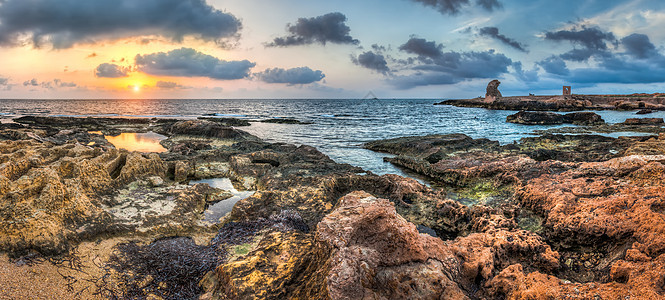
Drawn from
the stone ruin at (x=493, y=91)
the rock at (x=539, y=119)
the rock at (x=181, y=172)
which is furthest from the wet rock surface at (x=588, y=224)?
the stone ruin at (x=493, y=91)

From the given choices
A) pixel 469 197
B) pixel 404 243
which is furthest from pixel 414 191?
pixel 404 243

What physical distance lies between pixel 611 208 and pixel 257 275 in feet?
15.7

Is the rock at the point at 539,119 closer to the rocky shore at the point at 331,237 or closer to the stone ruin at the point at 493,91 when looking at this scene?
the rocky shore at the point at 331,237

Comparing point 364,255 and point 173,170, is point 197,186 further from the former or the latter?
point 364,255

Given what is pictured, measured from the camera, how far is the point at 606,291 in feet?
9.01

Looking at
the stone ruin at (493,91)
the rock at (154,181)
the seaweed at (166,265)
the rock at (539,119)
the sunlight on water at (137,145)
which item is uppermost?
the stone ruin at (493,91)

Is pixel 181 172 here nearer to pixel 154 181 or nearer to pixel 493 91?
pixel 154 181

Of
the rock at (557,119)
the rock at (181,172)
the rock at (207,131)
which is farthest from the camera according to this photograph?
the rock at (557,119)

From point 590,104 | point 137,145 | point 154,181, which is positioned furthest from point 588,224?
point 590,104

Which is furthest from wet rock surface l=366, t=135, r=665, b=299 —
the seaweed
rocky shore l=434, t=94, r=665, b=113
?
rocky shore l=434, t=94, r=665, b=113

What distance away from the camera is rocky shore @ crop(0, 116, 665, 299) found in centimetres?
315

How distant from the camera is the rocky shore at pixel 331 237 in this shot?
10.3 ft

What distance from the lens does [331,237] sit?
3.43 m

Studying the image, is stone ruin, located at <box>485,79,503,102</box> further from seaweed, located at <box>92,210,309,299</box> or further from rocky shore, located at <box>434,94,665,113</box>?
seaweed, located at <box>92,210,309,299</box>
